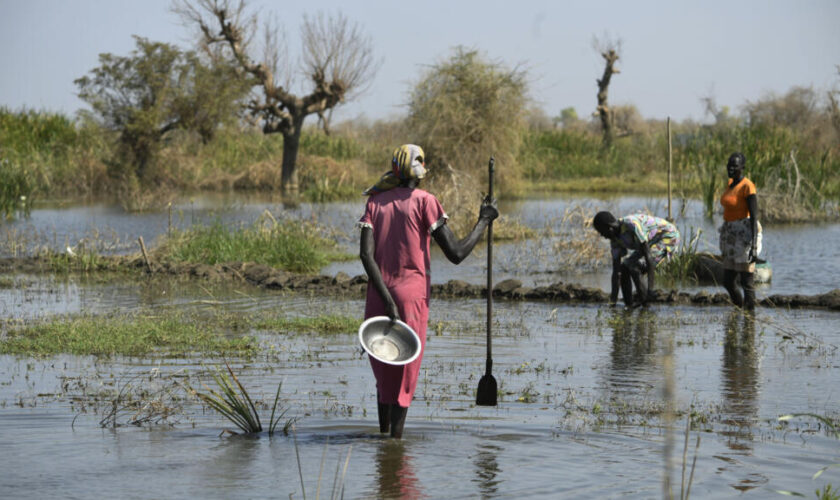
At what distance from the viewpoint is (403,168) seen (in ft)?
19.0

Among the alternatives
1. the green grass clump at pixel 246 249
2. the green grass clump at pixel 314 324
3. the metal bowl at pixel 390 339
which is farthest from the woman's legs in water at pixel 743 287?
the green grass clump at pixel 246 249

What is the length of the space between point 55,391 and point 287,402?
1.66m

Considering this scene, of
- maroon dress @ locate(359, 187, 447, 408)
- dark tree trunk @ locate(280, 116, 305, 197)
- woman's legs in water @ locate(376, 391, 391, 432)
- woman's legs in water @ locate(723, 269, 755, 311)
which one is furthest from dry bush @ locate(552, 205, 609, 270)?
dark tree trunk @ locate(280, 116, 305, 197)

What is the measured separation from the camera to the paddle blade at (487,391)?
21.5 feet

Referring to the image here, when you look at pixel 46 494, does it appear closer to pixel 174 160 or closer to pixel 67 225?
pixel 67 225

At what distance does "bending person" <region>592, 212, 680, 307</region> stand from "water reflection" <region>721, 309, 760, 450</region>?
984 mm

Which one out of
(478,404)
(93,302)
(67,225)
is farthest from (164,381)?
(67,225)

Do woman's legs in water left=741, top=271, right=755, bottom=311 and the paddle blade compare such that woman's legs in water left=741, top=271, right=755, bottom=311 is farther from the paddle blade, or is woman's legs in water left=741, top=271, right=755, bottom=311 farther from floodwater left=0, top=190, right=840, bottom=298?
the paddle blade

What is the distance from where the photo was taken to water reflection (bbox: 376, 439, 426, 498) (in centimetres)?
522

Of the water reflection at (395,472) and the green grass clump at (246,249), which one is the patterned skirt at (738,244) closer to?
the water reflection at (395,472)

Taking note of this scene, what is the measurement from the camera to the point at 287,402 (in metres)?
7.07

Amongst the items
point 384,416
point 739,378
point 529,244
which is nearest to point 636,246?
point 739,378

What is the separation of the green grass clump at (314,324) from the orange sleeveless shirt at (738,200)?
154 inches

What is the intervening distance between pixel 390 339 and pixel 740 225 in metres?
5.95
